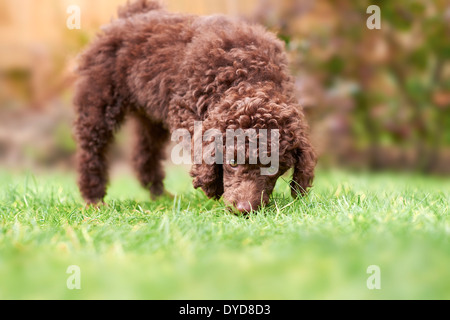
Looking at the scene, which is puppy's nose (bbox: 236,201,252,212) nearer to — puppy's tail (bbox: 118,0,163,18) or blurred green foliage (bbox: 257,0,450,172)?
puppy's tail (bbox: 118,0,163,18)

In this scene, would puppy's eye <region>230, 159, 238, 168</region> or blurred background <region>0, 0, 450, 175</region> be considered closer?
puppy's eye <region>230, 159, 238, 168</region>

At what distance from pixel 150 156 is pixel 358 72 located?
181 inches

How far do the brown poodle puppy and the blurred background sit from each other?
326cm

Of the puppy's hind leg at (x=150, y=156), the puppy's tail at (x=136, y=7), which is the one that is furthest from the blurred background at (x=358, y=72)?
the puppy's hind leg at (x=150, y=156)

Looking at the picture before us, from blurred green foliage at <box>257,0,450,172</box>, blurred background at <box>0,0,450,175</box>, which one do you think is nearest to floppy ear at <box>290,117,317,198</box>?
blurred background at <box>0,0,450,175</box>

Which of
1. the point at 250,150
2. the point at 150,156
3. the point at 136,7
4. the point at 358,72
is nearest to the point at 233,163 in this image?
the point at 250,150

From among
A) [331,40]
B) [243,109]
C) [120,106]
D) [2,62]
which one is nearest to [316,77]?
[331,40]

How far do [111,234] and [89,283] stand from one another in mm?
597

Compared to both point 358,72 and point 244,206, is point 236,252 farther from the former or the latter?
point 358,72

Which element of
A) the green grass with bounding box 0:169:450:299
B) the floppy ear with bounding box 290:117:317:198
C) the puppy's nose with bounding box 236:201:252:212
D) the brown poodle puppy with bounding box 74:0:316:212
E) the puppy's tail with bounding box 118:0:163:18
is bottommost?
the green grass with bounding box 0:169:450:299

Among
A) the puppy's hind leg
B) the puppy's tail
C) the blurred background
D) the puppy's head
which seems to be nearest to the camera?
the puppy's head

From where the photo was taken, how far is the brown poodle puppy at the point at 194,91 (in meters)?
2.77

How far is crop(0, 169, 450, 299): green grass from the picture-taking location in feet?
5.37
